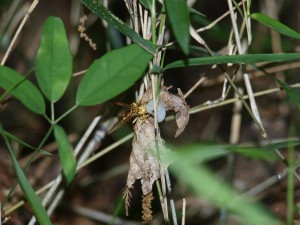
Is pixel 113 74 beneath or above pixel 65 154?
above

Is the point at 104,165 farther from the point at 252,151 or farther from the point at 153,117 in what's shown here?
the point at 252,151

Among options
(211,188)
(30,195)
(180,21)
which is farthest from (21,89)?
(211,188)

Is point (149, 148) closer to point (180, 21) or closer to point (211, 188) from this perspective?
point (180, 21)

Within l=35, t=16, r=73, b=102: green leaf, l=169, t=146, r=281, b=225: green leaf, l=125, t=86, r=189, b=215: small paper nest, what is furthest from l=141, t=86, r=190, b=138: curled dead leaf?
l=169, t=146, r=281, b=225: green leaf

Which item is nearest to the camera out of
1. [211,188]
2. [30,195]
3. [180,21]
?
[211,188]

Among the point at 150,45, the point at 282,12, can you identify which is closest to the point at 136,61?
the point at 150,45

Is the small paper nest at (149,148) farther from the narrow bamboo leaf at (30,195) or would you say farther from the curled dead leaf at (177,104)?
the narrow bamboo leaf at (30,195)

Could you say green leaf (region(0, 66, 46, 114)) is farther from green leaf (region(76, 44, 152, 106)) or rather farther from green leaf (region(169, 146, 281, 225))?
green leaf (region(169, 146, 281, 225))
